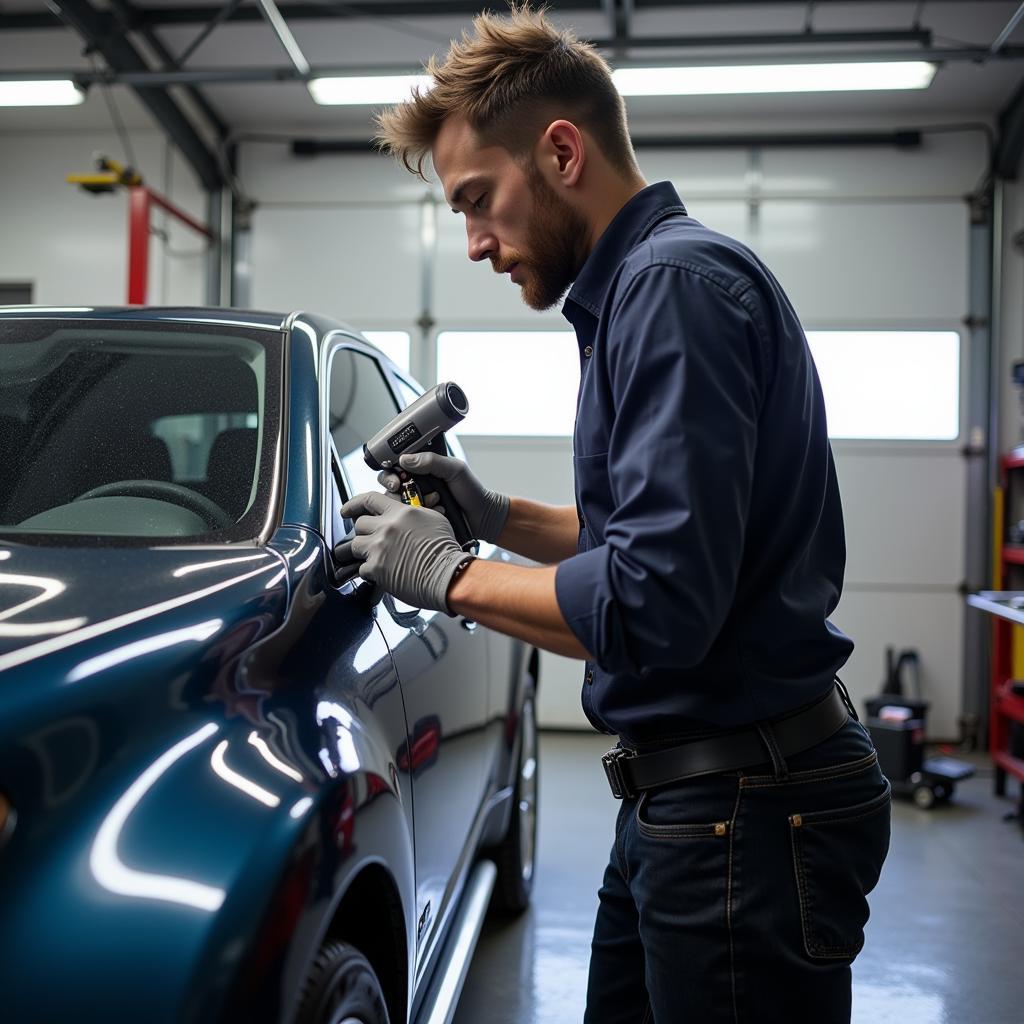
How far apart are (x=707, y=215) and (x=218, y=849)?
629cm

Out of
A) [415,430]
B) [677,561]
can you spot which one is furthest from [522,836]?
[677,561]

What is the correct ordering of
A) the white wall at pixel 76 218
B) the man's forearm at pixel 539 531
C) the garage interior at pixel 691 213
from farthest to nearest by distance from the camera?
the white wall at pixel 76 218 < the garage interior at pixel 691 213 < the man's forearm at pixel 539 531

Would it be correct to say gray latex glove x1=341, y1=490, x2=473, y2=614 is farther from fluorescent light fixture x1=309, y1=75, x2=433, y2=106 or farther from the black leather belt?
fluorescent light fixture x1=309, y1=75, x2=433, y2=106

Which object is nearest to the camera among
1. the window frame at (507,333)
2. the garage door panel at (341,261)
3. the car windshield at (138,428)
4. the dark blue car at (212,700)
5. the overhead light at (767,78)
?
the dark blue car at (212,700)

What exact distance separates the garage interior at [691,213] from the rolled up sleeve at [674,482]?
4362 millimetres

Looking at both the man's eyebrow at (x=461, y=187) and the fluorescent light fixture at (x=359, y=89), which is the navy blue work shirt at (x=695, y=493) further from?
the fluorescent light fixture at (x=359, y=89)

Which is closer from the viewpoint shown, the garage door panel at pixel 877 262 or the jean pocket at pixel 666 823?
the jean pocket at pixel 666 823

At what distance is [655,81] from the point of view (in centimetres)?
534

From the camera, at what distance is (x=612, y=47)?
5453mm

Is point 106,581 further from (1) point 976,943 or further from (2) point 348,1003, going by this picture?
(1) point 976,943

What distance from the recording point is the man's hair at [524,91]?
1.26 meters

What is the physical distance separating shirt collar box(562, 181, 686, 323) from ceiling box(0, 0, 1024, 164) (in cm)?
441

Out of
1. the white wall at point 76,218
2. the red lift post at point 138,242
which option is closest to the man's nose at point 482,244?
the red lift post at point 138,242

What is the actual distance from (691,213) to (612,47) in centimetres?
147
